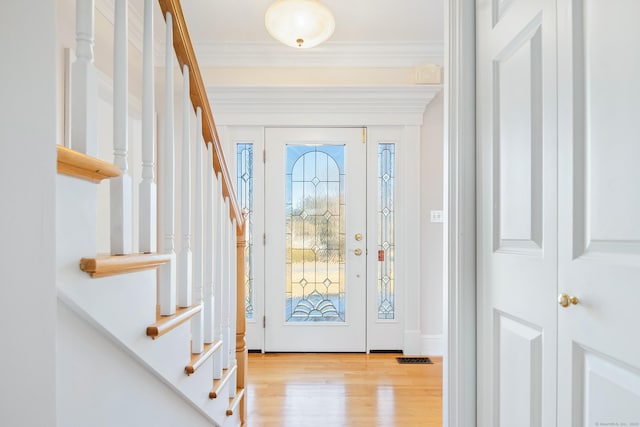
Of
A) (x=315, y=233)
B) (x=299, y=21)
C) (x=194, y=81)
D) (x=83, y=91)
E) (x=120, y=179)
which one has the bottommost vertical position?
(x=315, y=233)

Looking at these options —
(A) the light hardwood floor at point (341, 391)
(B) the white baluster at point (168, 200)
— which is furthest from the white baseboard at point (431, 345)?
(B) the white baluster at point (168, 200)

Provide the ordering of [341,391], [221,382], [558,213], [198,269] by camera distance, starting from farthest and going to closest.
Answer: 1. [341,391]
2. [221,382]
3. [198,269]
4. [558,213]

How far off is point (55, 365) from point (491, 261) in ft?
3.85

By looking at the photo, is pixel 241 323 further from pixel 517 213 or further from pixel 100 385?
Result: pixel 517 213

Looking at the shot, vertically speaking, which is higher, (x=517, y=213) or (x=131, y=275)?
(x=517, y=213)

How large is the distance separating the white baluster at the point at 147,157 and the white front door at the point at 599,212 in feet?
3.37

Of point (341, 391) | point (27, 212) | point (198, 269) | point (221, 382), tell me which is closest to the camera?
point (27, 212)

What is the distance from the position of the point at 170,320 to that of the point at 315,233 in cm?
238

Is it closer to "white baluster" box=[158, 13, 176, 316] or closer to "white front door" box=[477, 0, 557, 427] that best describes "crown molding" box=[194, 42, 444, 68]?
"white front door" box=[477, 0, 557, 427]

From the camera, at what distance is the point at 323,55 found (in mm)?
3400

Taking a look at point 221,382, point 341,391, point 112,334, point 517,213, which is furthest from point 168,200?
point 341,391

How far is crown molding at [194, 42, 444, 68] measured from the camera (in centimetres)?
336

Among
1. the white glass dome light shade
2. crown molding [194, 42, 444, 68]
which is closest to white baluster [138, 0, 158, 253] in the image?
the white glass dome light shade

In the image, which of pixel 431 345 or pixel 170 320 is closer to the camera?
pixel 170 320
